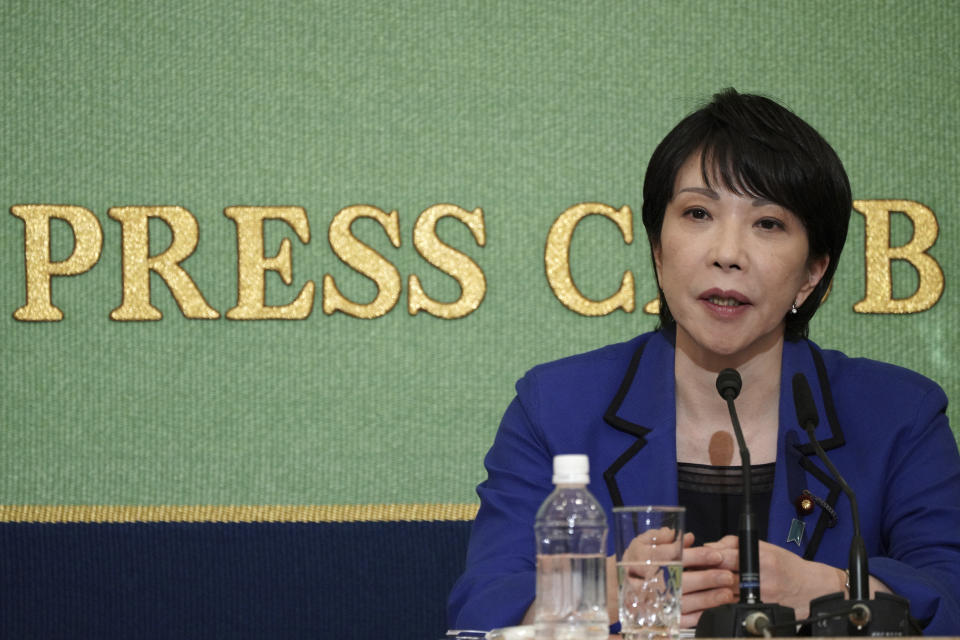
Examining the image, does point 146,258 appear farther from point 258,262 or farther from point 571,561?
point 571,561

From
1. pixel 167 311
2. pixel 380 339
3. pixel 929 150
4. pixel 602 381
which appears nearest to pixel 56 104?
pixel 167 311

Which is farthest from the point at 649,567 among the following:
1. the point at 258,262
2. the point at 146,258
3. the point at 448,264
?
the point at 146,258

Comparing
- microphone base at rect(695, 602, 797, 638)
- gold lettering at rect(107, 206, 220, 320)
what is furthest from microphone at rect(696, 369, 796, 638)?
gold lettering at rect(107, 206, 220, 320)

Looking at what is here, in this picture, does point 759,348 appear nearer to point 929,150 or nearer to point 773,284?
point 773,284

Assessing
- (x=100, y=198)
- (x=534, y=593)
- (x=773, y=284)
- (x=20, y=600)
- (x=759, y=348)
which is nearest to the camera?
(x=534, y=593)

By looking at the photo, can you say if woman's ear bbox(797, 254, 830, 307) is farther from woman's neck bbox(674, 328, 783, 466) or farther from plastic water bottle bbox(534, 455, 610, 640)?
plastic water bottle bbox(534, 455, 610, 640)

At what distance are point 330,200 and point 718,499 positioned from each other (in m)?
1.13

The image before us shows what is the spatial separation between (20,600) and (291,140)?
43.1 inches

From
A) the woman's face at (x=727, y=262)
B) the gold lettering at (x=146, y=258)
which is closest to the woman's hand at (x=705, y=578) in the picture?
Answer: the woman's face at (x=727, y=262)

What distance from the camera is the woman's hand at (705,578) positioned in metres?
1.36

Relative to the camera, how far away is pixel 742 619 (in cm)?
119

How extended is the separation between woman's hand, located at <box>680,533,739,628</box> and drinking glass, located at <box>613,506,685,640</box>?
89mm

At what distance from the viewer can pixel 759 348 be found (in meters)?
1.88

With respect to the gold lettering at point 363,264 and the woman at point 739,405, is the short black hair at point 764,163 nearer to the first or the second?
the woman at point 739,405
